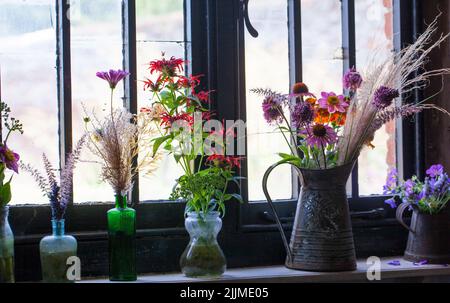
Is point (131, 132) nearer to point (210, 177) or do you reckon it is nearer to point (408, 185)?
point (210, 177)

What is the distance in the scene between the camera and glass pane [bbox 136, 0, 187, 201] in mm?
1988

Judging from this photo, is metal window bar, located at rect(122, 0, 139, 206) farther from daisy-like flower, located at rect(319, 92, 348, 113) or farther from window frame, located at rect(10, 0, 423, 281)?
daisy-like flower, located at rect(319, 92, 348, 113)

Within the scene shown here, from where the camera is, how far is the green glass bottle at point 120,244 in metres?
1.77

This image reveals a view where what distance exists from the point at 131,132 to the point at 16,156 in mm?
280

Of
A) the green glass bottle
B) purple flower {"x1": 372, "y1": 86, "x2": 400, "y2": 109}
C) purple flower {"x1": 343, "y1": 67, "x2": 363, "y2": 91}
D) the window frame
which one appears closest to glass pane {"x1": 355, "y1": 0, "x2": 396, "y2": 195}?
the window frame

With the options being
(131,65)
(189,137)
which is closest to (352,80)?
(189,137)

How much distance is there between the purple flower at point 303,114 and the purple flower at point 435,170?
43cm

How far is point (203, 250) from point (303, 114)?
0.42 meters

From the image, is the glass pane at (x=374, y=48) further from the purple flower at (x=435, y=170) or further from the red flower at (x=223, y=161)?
the red flower at (x=223, y=161)

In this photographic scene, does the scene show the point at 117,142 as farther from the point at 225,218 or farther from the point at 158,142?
the point at 225,218

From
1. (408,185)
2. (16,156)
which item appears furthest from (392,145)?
(16,156)

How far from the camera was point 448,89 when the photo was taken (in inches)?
85.1

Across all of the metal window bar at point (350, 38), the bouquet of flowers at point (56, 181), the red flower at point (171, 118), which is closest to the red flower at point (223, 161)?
the red flower at point (171, 118)

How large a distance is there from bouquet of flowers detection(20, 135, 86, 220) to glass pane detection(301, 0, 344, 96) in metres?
0.74
